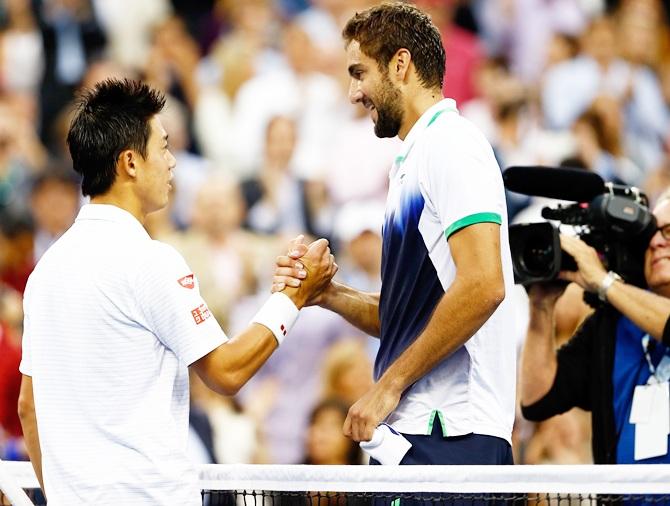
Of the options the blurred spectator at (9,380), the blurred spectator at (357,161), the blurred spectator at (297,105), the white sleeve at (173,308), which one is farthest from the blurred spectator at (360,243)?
the white sleeve at (173,308)

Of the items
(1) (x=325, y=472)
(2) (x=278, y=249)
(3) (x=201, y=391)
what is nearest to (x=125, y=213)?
(1) (x=325, y=472)

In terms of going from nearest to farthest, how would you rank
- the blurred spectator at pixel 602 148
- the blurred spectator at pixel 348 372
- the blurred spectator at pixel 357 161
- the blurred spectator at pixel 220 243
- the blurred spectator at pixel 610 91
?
the blurred spectator at pixel 348 372 → the blurred spectator at pixel 220 243 → the blurred spectator at pixel 357 161 → the blurred spectator at pixel 602 148 → the blurred spectator at pixel 610 91

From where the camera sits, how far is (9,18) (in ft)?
34.8

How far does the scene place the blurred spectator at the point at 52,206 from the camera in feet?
30.0

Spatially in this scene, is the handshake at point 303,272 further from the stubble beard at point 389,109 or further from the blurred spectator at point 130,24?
the blurred spectator at point 130,24

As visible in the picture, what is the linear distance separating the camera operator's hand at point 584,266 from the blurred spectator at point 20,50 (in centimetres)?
670

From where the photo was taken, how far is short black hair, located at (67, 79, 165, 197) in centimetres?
355

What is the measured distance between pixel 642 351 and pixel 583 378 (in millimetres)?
292

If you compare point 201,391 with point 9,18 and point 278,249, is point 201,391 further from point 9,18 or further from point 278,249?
point 9,18

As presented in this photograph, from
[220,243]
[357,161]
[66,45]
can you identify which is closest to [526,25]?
[357,161]

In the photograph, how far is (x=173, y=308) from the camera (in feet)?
10.9

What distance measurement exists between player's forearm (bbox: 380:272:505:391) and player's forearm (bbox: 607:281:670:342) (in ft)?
3.74

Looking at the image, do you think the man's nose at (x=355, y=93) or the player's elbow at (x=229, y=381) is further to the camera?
the man's nose at (x=355, y=93)

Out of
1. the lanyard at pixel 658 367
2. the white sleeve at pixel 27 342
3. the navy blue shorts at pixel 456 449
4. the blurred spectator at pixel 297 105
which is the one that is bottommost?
the navy blue shorts at pixel 456 449
